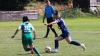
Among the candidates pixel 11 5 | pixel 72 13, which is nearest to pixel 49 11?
pixel 72 13

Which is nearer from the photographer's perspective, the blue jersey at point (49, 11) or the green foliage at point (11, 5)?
the blue jersey at point (49, 11)

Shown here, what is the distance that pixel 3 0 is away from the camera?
50094 millimetres

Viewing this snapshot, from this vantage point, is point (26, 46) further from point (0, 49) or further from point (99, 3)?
point (99, 3)

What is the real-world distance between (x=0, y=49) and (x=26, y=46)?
3.10 metres

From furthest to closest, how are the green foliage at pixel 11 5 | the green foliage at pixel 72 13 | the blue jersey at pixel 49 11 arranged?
the green foliage at pixel 11 5, the green foliage at pixel 72 13, the blue jersey at pixel 49 11

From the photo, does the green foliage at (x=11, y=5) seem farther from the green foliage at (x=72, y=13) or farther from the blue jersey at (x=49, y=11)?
the blue jersey at (x=49, y=11)

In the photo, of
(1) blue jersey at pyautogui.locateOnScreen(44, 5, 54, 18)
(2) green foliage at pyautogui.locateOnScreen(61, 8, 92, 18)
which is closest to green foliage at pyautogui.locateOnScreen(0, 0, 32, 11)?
(2) green foliage at pyautogui.locateOnScreen(61, 8, 92, 18)

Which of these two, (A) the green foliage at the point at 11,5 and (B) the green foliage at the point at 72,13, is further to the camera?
(A) the green foliage at the point at 11,5

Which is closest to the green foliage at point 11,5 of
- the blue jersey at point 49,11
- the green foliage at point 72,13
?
the green foliage at point 72,13

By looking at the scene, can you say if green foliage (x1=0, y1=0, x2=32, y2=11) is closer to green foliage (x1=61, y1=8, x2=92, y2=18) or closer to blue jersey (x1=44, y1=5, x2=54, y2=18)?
green foliage (x1=61, y1=8, x2=92, y2=18)

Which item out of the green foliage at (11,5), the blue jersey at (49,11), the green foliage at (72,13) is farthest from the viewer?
the green foliage at (11,5)

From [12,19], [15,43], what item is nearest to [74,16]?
[12,19]

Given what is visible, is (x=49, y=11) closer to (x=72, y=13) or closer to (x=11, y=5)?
(x=72, y=13)

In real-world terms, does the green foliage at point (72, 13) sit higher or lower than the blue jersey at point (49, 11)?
lower
